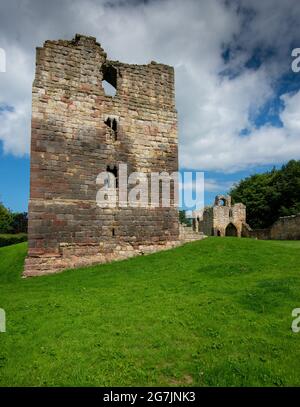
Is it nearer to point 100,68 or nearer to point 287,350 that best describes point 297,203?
point 100,68

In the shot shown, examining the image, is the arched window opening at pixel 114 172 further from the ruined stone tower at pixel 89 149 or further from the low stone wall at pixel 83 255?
the low stone wall at pixel 83 255

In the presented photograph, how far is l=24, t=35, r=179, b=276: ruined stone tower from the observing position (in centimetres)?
1252

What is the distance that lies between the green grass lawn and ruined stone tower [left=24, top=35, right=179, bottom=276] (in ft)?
7.55

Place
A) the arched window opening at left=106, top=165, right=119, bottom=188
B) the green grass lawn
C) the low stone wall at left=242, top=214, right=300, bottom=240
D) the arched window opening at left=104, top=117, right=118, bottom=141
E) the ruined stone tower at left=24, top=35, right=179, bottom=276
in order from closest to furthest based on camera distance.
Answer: the green grass lawn < the ruined stone tower at left=24, top=35, right=179, bottom=276 < the arched window opening at left=106, top=165, right=119, bottom=188 < the arched window opening at left=104, top=117, right=118, bottom=141 < the low stone wall at left=242, top=214, right=300, bottom=240

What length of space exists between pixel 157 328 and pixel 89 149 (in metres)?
9.33

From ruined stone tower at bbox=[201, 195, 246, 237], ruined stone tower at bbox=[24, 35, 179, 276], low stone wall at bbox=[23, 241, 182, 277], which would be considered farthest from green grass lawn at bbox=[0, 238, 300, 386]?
ruined stone tower at bbox=[201, 195, 246, 237]

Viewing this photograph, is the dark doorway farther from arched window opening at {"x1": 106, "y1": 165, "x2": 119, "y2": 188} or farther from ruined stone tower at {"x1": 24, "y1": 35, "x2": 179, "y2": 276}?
arched window opening at {"x1": 106, "y1": 165, "x2": 119, "y2": 188}

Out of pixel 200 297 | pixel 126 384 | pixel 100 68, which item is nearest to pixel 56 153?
pixel 100 68

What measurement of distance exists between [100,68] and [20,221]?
48.0m

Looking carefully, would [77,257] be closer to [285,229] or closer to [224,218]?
[285,229]

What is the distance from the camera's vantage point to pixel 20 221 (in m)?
56.6

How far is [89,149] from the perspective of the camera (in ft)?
44.9

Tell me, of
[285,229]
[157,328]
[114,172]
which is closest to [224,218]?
[285,229]

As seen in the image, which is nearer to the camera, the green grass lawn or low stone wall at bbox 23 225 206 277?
the green grass lawn
